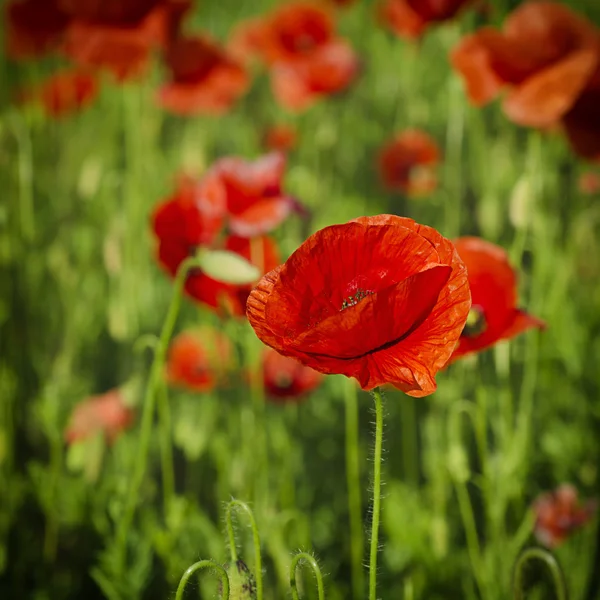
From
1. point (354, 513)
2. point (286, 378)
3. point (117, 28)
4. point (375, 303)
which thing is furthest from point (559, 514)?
point (117, 28)

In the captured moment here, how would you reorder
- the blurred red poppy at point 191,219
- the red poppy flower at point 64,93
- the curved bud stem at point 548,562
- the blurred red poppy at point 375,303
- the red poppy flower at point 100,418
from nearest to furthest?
1. the blurred red poppy at point 375,303
2. the curved bud stem at point 548,562
3. the blurred red poppy at point 191,219
4. the red poppy flower at point 100,418
5. the red poppy flower at point 64,93

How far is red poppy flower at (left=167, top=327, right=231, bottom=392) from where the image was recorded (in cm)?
99

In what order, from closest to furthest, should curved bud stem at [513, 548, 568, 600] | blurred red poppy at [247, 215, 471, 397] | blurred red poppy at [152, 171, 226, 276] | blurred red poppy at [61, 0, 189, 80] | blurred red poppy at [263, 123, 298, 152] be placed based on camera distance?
blurred red poppy at [247, 215, 471, 397], curved bud stem at [513, 548, 568, 600], blurred red poppy at [152, 171, 226, 276], blurred red poppy at [61, 0, 189, 80], blurred red poppy at [263, 123, 298, 152]

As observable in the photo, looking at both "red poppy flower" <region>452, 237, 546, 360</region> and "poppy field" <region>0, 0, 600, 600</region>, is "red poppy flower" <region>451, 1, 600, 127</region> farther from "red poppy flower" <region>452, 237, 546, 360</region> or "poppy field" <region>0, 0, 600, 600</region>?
"red poppy flower" <region>452, 237, 546, 360</region>

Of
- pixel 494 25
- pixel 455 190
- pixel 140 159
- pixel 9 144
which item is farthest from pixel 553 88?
pixel 9 144

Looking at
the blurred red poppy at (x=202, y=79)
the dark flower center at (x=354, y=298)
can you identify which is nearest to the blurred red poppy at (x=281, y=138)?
the blurred red poppy at (x=202, y=79)

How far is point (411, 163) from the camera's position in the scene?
1221 mm

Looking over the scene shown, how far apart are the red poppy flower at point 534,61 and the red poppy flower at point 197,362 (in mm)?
500

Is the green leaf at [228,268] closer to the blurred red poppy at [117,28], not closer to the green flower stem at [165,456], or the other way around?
the green flower stem at [165,456]

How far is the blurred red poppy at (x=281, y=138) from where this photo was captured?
1328 mm

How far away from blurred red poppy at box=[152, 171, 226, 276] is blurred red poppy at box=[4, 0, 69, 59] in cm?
48

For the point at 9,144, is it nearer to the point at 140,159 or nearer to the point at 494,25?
the point at 140,159

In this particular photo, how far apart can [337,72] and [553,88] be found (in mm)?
530

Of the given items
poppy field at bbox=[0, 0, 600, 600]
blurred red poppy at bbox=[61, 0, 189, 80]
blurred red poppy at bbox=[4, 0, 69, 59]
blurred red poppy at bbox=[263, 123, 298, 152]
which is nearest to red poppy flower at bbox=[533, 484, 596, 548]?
poppy field at bbox=[0, 0, 600, 600]
